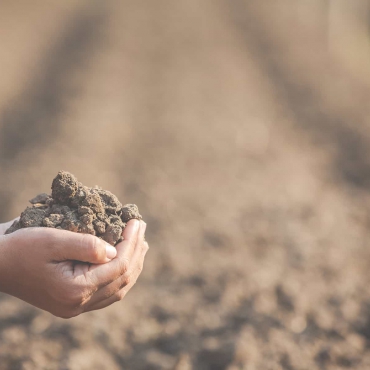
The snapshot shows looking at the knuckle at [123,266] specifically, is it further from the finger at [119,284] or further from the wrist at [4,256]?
the wrist at [4,256]

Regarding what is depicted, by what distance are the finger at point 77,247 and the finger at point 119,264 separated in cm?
5

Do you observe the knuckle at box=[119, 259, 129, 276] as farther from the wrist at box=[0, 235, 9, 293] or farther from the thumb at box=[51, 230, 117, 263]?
the wrist at box=[0, 235, 9, 293]

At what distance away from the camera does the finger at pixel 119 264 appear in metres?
1.95

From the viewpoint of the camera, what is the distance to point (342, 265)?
183 inches

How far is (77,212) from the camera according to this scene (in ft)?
7.11

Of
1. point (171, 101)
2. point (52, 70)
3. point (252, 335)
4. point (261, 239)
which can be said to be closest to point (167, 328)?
point (252, 335)

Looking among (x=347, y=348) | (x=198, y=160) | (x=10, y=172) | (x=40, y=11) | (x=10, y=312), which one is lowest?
(x=40, y=11)

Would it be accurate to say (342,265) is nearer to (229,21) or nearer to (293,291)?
(293,291)

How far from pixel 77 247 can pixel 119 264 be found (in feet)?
0.69

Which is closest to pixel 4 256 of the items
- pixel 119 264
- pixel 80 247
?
pixel 80 247

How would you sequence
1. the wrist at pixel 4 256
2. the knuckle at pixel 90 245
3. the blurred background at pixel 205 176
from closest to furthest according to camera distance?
the knuckle at pixel 90 245, the wrist at pixel 4 256, the blurred background at pixel 205 176

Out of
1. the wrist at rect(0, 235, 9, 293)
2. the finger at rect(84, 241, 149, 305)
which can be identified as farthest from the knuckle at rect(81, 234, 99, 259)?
the wrist at rect(0, 235, 9, 293)

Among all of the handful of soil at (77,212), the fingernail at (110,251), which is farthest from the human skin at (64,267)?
the handful of soil at (77,212)

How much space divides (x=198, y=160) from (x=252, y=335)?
11.9 feet
